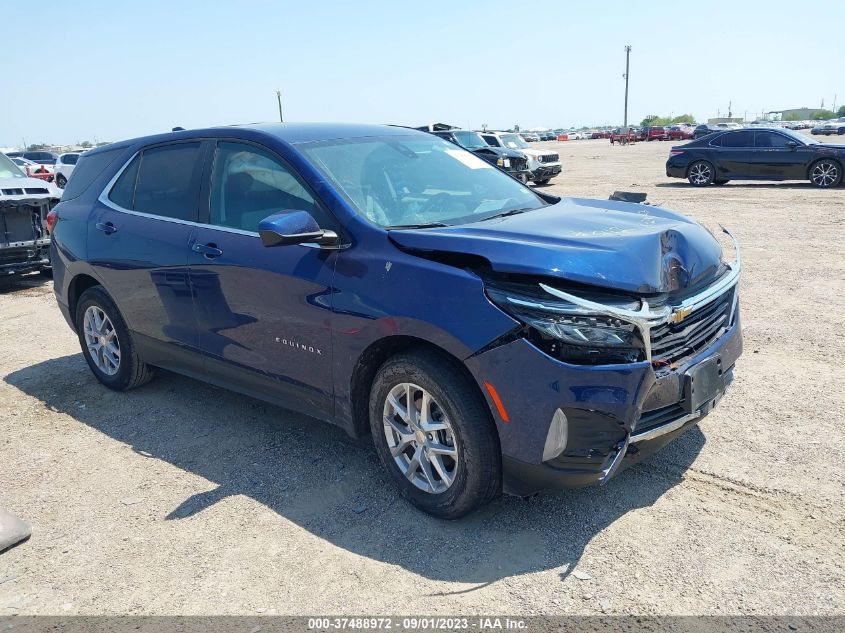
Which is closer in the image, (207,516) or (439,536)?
(439,536)

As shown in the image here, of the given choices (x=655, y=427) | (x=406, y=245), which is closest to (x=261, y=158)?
(x=406, y=245)

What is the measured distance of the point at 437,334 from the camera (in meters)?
3.17

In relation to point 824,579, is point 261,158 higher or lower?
higher

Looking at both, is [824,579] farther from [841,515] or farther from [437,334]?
[437,334]

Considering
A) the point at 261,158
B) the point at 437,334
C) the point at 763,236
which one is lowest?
the point at 763,236

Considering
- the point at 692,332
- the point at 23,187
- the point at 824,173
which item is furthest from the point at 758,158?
the point at 692,332

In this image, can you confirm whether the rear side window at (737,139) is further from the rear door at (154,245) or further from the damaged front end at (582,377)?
the damaged front end at (582,377)

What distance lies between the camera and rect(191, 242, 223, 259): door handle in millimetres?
4199

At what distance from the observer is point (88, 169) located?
18.2ft

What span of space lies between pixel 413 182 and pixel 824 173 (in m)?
16.6

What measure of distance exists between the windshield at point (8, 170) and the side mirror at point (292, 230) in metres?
8.43

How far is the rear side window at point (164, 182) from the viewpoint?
4527 millimetres

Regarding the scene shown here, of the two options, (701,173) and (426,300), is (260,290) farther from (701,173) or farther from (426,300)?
(701,173)

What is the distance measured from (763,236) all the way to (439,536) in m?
9.23
